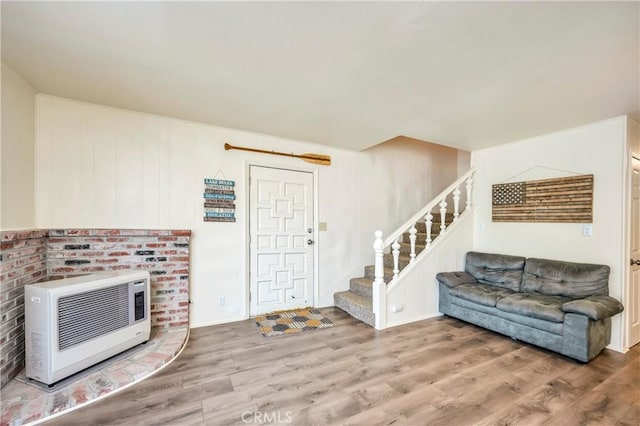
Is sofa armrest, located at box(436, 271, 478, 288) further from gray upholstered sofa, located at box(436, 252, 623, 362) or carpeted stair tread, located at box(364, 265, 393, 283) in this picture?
carpeted stair tread, located at box(364, 265, 393, 283)

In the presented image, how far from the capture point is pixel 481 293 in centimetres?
328

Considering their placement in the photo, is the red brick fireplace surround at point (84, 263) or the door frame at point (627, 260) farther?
the door frame at point (627, 260)

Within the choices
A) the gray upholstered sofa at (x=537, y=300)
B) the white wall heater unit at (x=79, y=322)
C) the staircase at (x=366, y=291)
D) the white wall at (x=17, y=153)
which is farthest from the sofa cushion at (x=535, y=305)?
the white wall at (x=17, y=153)

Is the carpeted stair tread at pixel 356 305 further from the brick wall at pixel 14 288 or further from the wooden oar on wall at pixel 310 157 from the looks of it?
the brick wall at pixel 14 288

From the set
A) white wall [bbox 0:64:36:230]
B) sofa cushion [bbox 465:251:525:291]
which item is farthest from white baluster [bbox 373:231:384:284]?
white wall [bbox 0:64:36:230]

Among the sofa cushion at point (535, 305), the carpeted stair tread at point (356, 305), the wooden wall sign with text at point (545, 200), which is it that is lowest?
the carpeted stair tread at point (356, 305)

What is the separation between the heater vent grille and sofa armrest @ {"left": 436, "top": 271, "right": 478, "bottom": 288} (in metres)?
3.63

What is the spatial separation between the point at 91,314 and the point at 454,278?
156 inches

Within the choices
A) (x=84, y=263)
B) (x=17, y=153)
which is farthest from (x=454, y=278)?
(x=17, y=153)

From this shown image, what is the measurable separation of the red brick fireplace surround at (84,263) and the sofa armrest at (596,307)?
392 centimetres

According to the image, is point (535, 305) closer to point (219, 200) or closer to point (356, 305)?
point (356, 305)

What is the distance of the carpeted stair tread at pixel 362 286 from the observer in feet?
12.6

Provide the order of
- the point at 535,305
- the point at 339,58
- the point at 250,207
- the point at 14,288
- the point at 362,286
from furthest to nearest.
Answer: the point at 362,286
the point at 250,207
the point at 535,305
the point at 14,288
the point at 339,58

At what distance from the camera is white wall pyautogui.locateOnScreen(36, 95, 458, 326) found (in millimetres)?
2654
